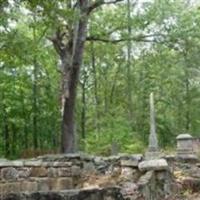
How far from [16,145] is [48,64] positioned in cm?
516

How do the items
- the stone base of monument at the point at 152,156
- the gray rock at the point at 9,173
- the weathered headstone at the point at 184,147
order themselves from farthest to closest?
the weathered headstone at the point at 184,147 → the stone base of monument at the point at 152,156 → the gray rock at the point at 9,173

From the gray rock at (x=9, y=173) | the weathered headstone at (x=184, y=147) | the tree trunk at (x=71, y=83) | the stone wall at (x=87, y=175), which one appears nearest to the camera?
the stone wall at (x=87, y=175)

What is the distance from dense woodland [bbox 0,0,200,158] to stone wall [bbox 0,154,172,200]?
4552 millimetres

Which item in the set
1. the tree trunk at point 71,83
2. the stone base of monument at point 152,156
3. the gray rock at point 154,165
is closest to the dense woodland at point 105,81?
the tree trunk at point 71,83

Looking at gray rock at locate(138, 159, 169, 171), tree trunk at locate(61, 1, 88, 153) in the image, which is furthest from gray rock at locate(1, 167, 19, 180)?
tree trunk at locate(61, 1, 88, 153)

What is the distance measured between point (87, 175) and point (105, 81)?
23.9 meters

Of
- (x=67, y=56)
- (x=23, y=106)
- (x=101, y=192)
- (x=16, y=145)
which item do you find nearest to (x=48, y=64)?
(x=23, y=106)

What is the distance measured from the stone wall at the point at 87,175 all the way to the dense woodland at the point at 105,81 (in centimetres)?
455

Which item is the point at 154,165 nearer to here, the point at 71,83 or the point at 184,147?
the point at 184,147

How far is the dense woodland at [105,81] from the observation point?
1877 cm

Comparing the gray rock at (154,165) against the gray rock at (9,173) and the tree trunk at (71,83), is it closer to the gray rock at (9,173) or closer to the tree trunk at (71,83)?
the gray rock at (9,173)

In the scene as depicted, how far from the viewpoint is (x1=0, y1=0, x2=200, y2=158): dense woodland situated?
739 inches

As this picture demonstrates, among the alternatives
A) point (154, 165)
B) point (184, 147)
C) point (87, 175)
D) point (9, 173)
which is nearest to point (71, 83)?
point (184, 147)

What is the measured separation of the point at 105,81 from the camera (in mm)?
34031
